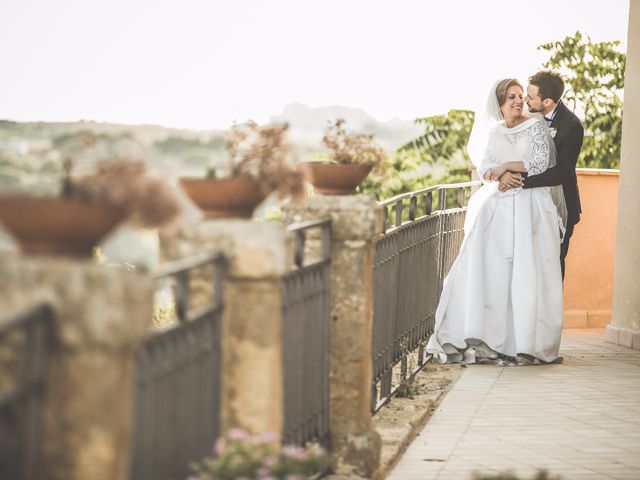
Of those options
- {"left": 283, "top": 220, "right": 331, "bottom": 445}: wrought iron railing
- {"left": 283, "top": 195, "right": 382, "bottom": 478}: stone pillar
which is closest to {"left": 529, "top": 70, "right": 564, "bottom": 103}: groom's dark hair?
{"left": 283, "top": 195, "right": 382, "bottom": 478}: stone pillar

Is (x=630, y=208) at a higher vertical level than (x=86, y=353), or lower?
lower

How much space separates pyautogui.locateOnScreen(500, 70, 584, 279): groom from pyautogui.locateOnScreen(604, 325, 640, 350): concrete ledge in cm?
97

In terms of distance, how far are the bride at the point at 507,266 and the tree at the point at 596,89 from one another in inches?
455

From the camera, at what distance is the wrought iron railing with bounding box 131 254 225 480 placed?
338 cm

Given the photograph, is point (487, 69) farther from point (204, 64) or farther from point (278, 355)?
point (278, 355)

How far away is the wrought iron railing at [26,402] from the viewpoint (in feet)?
9.40

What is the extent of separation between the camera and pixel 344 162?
237 inches

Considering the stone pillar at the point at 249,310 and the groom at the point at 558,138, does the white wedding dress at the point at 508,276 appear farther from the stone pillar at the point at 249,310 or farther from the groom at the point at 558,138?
the stone pillar at the point at 249,310

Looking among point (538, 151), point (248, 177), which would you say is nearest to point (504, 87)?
point (538, 151)

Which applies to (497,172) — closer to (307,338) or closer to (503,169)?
(503,169)

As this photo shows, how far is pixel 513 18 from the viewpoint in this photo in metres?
31.3

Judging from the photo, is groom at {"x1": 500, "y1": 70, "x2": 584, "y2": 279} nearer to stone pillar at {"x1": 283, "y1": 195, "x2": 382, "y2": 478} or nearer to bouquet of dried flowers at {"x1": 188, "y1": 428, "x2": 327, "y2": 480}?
stone pillar at {"x1": 283, "y1": 195, "x2": 382, "y2": 478}

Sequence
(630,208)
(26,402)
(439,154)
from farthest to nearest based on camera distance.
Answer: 1. (439,154)
2. (630,208)
3. (26,402)

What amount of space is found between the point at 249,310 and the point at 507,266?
17.7 feet
